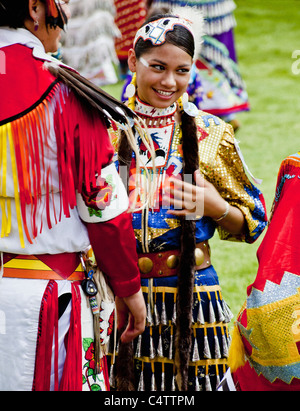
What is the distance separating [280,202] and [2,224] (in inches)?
29.2

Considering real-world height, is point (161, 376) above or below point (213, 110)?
below

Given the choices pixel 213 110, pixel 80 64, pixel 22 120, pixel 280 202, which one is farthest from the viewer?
pixel 80 64

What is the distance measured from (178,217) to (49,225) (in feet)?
1.99

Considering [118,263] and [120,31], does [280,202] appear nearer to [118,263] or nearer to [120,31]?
[118,263]

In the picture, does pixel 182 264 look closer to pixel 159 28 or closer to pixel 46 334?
pixel 46 334

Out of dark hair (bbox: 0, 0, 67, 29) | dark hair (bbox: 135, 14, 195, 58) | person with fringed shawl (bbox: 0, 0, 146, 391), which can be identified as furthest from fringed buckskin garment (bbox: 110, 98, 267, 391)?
dark hair (bbox: 0, 0, 67, 29)

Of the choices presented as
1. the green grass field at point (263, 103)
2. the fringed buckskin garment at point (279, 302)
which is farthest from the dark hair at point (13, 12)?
the green grass field at point (263, 103)

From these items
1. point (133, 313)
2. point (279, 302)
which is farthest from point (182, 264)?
point (279, 302)

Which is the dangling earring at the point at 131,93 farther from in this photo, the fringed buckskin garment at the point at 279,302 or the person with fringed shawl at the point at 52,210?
the fringed buckskin garment at the point at 279,302

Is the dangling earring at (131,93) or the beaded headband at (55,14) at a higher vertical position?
the beaded headband at (55,14)

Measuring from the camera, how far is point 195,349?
2.33 metres

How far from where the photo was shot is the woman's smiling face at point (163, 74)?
87.3 inches
